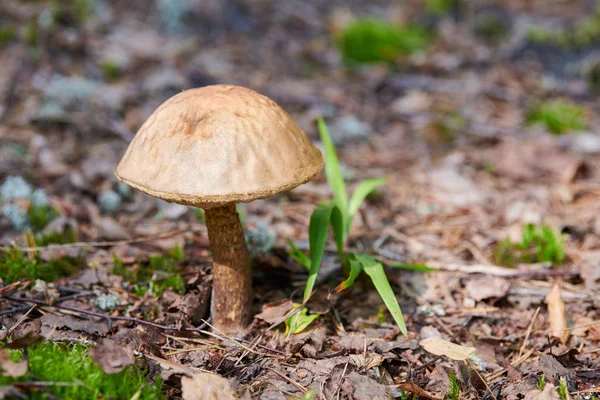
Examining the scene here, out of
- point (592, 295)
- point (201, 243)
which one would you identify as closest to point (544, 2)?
point (592, 295)

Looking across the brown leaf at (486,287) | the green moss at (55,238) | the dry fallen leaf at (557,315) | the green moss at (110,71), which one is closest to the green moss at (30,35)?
the green moss at (110,71)

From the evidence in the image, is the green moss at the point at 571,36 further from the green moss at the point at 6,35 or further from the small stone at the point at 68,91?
the green moss at the point at 6,35

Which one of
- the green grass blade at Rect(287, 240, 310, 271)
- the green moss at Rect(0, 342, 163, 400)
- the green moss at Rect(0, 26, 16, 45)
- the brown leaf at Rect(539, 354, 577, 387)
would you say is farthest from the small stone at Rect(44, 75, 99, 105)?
the brown leaf at Rect(539, 354, 577, 387)

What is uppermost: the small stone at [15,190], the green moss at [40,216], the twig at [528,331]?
the small stone at [15,190]

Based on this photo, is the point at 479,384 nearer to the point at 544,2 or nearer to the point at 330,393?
the point at 330,393

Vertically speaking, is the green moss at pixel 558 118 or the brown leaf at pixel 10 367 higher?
the green moss at pixel 558 118

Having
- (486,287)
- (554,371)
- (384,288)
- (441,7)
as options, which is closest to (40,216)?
(384,288)
